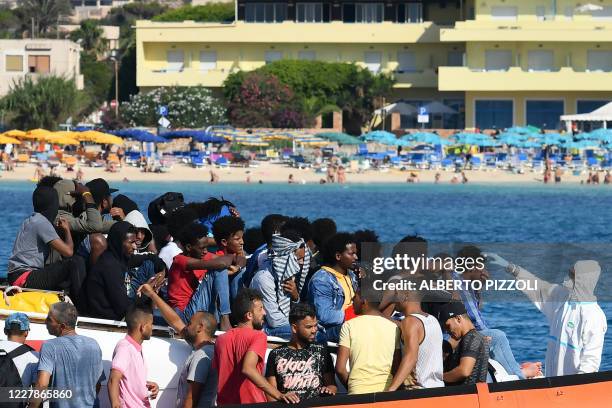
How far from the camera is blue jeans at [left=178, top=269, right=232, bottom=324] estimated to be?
11867 mm

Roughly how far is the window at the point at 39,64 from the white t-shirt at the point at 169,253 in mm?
83535

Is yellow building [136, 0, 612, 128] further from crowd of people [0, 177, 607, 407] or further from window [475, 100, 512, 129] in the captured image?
crowd of people [0, 177, 607, 407]

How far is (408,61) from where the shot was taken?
9031 cm

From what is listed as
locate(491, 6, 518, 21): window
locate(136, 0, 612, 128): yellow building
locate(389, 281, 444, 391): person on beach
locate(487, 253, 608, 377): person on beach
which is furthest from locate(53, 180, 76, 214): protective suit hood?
locate(491, 6, 518, 21): window

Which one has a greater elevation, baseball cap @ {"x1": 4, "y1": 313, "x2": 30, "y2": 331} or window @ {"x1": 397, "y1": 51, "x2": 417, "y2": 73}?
window @ {"x1": 397, "y1": 51, "x2": 417, "y2": 73}

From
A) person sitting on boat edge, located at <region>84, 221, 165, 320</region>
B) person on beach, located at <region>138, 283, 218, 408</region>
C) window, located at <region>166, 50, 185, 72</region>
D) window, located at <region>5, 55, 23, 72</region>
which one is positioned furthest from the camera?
window, located at <region>5, 55, 23, 72</region>

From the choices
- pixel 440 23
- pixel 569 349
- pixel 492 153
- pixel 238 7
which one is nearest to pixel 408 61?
pixel 440 23

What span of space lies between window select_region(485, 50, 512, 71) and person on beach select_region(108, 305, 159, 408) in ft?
253

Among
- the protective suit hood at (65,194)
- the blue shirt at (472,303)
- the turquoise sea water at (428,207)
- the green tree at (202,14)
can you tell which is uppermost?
the green tree at (202,14)

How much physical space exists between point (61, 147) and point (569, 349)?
65.4 meters

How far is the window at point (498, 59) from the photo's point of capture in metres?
86.7

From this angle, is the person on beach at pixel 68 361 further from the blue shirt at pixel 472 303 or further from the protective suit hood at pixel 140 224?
the blue shirt at pixel 472 303

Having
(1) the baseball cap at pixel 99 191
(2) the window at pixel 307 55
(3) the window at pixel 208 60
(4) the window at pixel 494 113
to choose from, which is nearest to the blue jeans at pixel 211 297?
(1) the baseball cap at pixel 99 191

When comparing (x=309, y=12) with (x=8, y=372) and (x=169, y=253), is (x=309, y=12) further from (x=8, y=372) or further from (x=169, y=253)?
(x=8, y=372)
